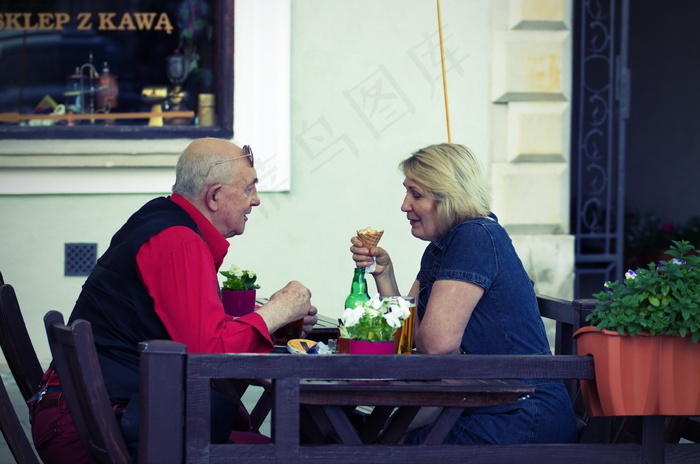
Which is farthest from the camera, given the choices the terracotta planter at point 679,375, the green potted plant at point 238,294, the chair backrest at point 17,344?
the green potted plant at point 238,294

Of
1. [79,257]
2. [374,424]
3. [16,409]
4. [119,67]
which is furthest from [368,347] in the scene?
[119,67]

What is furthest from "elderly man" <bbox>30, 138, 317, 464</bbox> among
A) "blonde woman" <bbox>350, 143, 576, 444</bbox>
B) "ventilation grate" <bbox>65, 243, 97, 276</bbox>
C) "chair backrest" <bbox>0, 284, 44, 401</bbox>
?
"ventilation grate" <bbox>65, 243, 97, 276</bbox>

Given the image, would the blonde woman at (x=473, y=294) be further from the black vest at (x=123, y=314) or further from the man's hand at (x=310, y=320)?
the black vest at (x=123, y=314)

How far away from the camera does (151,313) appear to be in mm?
2795

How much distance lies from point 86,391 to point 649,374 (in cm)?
131

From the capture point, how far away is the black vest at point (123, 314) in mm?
2773

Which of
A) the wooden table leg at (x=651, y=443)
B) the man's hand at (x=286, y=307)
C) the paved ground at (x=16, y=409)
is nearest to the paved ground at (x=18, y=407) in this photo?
the paved ground at (x=16, y=409)

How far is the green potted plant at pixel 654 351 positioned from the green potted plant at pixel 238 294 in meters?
1.35

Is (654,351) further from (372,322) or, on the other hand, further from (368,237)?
(368,237)

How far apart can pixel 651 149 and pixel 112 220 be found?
19.7 ft

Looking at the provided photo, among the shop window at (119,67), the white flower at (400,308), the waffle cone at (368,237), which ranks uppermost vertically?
the shop window at (119,67)

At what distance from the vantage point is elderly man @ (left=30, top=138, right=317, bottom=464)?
2707mm

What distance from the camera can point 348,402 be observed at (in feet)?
7.79

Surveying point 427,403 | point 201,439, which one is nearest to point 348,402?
point 427,403
